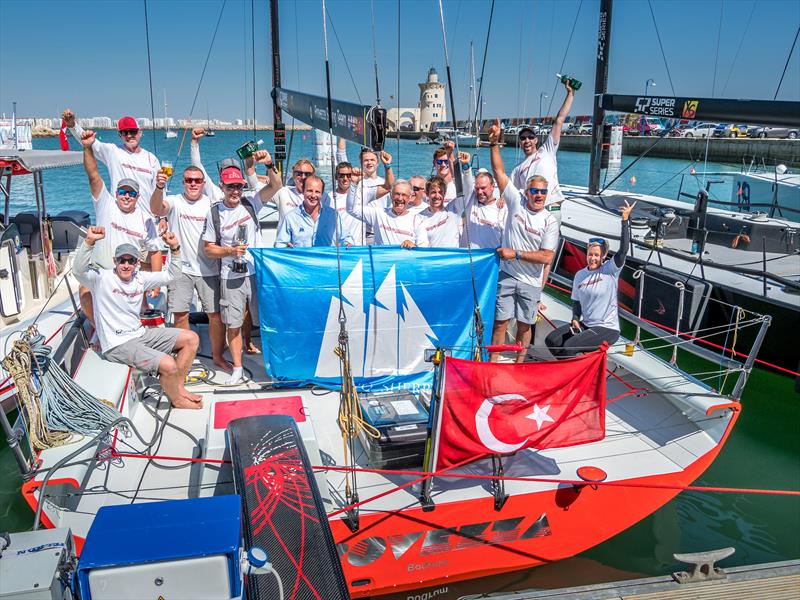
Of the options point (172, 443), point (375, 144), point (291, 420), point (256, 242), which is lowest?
point (172, 443)

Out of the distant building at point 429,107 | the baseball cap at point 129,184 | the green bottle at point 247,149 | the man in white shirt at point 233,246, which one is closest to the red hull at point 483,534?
the man in white shirt at point 233,246

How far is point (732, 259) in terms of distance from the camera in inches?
434

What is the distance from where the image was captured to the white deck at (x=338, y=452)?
4.41m

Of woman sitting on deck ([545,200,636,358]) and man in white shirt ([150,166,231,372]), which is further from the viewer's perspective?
man in white shirt ([150,166,231,372])

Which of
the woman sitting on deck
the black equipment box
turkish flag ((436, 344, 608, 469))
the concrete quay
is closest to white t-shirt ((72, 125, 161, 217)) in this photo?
the black equipment box

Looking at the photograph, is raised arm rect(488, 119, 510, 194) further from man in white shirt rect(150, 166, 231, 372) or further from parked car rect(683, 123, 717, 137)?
parked car rect(683, 123, 717, 137)

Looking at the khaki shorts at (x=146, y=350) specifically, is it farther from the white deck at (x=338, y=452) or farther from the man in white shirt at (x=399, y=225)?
the man in white shirt at (x=399, y=225)

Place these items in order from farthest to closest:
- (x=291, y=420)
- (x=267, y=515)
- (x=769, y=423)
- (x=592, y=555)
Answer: (x=769, y=423) < (x=592, y=555) < (x=291, y=420) < (x=267, y=515)

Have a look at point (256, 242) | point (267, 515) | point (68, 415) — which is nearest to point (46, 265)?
point (256, 242)

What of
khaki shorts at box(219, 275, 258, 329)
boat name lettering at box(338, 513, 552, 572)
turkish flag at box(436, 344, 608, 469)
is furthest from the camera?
khaki shorts at box(219, 275, 258, 329)

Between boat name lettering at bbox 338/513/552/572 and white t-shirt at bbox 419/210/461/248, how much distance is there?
2.94 metres

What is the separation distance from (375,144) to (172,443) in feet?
9.34

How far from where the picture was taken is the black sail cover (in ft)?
17.6

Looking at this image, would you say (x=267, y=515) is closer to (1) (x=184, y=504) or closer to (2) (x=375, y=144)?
(1) (x=184, y=504)
